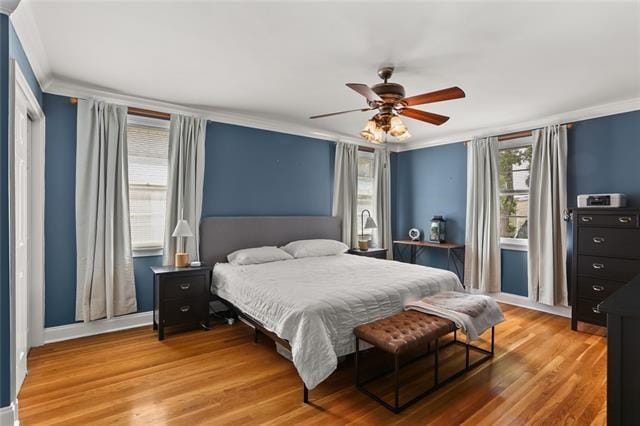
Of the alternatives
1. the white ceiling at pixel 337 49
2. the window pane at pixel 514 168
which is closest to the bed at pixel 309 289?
the white ceiling at pixel 337 49

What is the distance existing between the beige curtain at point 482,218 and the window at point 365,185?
1577 mm

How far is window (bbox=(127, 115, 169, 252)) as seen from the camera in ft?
12.3

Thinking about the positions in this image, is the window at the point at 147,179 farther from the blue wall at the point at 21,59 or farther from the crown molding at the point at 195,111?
the blue wall at the point at 21,59

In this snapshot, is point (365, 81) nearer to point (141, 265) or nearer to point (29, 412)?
point (141, 265)

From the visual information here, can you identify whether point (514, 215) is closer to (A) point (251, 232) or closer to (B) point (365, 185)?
(B) point (365, 185)

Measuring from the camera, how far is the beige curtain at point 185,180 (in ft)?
12.6

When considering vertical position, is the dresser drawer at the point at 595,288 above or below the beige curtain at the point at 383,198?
below

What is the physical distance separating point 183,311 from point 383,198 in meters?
3.76

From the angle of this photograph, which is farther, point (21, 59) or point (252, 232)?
point (252, 232)

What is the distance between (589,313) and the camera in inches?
141

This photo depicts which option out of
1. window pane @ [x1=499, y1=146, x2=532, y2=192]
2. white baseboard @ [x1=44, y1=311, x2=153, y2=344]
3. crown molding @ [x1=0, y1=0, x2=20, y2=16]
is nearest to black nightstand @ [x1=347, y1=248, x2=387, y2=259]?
window pane @ [x1=499, y1=146, x2=532, y2=192]

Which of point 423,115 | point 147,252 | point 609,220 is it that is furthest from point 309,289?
point 609,220

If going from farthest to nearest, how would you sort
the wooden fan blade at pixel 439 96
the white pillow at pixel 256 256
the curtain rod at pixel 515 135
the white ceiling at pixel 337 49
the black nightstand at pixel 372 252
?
the black nightstand at pixel 372 252
the curtain rod at pixel 515 135
the white pillow at pixel 256 256
the wooden fan blade at pixel 439 96
the white ceiling at pixel 337 49

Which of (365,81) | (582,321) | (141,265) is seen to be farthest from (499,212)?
(141,265)
